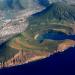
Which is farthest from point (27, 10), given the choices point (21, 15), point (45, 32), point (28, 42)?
point (28, 42)

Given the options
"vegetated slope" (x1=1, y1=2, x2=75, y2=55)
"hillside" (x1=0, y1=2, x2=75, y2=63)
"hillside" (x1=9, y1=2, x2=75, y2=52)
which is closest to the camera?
"hillside" (x1=0, y1=2, x2=75, y2=63)

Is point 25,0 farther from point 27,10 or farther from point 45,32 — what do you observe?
point 45,32

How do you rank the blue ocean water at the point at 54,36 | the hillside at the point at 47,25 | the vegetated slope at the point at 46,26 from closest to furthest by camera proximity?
1. the vegetated slope at the point at 46,26
2. the hillside at the point at 47,25
3. the blue ocean water at the point at 54,36

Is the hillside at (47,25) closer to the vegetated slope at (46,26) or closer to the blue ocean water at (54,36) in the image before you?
the vegetated slope at (46,26)

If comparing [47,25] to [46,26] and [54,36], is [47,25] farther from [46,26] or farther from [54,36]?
[54,36]

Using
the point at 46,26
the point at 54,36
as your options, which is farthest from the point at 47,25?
the point at 54,36

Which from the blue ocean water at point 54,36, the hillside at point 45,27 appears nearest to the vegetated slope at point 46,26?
the hillside at point 45,27

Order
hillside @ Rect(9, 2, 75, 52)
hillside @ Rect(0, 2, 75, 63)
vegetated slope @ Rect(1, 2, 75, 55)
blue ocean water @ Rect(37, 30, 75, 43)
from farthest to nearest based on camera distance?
blue ocean water @ Rect(37, 30, 75, 43) → hillside @ Rect(9, 2, 75, 52) → vegetated slope @ Rect(1, 2, 75, 55) → hillside @ Rect(0, 2, 75, 63)

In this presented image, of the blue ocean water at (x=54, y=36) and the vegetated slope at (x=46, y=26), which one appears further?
the blue ocean water at (x=54, y=36)

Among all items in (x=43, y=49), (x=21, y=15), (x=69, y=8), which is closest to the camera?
(x=43, y=49)

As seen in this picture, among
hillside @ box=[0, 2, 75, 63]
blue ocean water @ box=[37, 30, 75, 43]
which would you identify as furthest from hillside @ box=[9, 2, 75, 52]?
blue ocean water @ box=[37, 30, 75, 43]

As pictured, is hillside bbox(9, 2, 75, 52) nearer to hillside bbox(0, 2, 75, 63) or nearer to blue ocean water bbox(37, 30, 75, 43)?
hillside bbox(0, 2, 75, 63)
